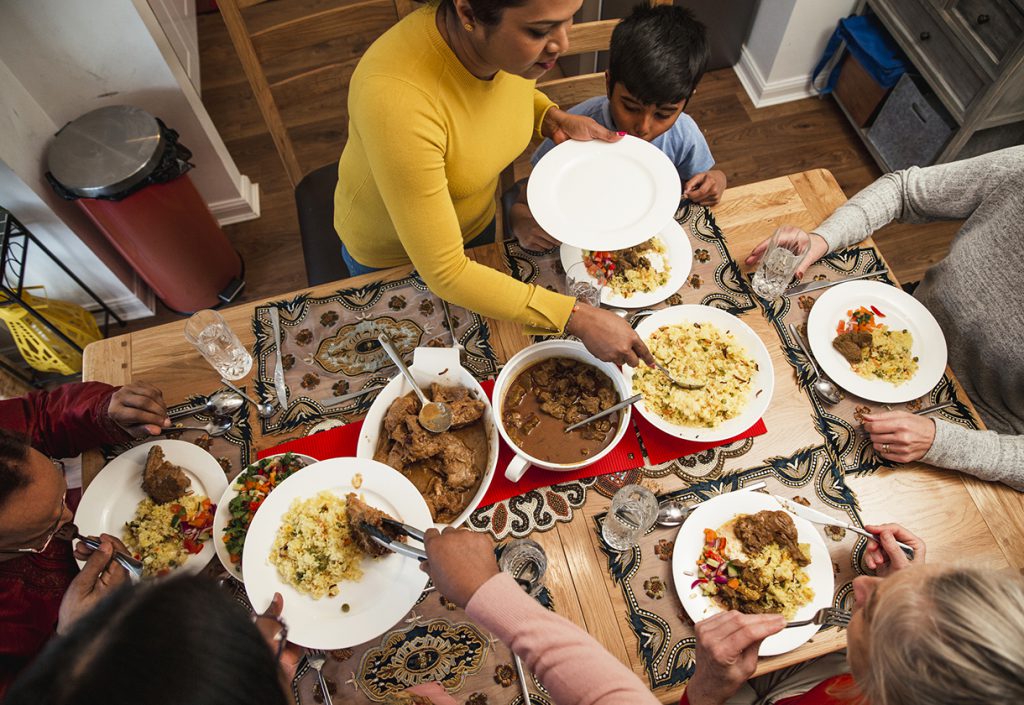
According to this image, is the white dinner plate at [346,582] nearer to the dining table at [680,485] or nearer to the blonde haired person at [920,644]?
the dining table at [680,485]

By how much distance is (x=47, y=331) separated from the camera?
2.45m

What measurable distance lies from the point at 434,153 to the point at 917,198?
53.5 inches

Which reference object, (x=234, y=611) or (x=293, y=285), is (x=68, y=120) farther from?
(x=234, y=611)

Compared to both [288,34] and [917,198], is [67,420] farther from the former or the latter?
[917,198]

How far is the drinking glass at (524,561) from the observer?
1.28 metres

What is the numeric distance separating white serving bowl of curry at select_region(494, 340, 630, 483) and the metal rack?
6.33 feet

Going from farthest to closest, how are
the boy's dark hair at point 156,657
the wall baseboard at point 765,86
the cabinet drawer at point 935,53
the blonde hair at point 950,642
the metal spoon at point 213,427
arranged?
1. the wall baseboard at point 765,86
2. the cabinet drawer at point 935,53
3. the metal spoon at point 213,427
4. the blonde hair at point 950,642
5. the boy's dark hair at point 156,657

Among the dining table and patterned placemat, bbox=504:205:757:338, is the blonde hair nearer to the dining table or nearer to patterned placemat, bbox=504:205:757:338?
the dining table

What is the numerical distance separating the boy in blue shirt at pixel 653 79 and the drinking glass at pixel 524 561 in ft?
2.63

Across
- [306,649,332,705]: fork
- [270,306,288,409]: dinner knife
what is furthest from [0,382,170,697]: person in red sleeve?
[306,649,332,705]: fork

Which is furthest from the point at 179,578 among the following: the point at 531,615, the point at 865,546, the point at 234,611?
the point at 865,546

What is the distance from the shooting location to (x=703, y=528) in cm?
130

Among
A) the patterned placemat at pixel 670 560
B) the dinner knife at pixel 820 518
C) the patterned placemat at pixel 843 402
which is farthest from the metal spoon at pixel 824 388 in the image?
the dinner knife at pixel 820 518

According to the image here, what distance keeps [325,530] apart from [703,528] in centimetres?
79
